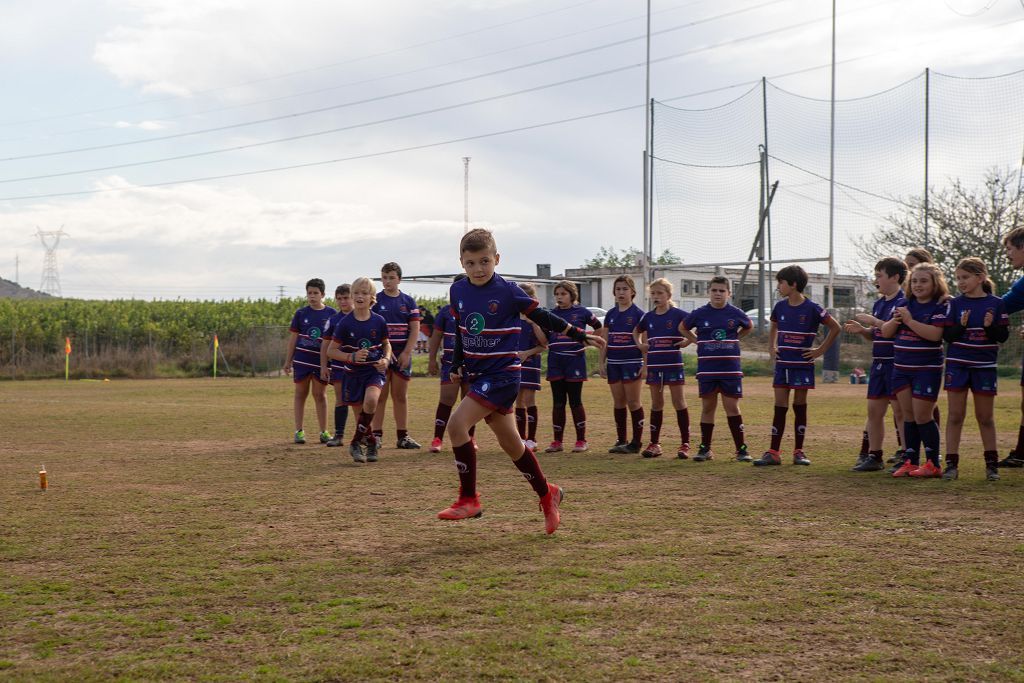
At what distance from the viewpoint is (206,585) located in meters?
5.11

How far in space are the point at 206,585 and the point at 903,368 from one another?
6852 millimetres

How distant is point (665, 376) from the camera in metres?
11.4

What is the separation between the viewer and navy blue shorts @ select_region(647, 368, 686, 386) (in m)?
11.3

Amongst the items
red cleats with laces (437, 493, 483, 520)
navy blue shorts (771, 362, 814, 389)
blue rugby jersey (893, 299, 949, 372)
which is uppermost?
blue rugby jersey (893, 299, 949, 372)

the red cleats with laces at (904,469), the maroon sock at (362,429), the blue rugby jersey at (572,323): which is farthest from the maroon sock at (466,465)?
the blue rugby jersey at (572,323)

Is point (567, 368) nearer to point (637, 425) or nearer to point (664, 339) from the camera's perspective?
point (637, 425)

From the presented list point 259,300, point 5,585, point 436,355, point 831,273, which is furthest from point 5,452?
point 259,300

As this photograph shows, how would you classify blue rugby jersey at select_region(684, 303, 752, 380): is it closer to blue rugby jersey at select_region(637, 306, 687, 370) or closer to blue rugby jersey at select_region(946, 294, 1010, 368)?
blue rugby jersey at select_region(637, 306, 687, 370)

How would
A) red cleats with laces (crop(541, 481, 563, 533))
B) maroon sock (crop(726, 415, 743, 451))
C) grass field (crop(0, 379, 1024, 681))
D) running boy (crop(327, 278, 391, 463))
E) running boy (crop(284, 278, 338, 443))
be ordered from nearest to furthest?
grass field (crop(0, 379, 1024, 681)), red cleats with laces (crop(541, 481, 563, 533)), maroon sock (crop(726, 415, 743, 451)), running boy (crop(327, 278, 391, 463)), running boy (crop(284, 278, 338, 443))

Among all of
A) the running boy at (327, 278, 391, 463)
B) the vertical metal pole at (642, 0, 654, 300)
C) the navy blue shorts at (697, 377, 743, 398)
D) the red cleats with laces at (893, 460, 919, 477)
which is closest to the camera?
the red cleats with laces at (893, 460, 919, 477)

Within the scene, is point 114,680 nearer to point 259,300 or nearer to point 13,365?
point 13,365

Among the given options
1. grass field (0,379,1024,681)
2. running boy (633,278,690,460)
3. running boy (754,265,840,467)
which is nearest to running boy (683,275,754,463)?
running boy (633,278,690,460)

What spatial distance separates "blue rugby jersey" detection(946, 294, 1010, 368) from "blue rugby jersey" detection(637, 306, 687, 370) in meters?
3.22

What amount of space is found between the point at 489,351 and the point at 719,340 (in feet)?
15.4
